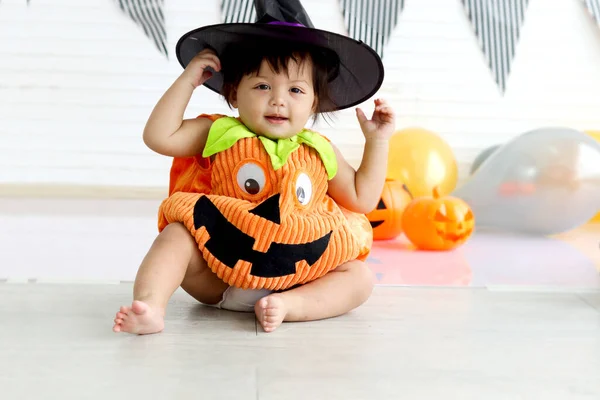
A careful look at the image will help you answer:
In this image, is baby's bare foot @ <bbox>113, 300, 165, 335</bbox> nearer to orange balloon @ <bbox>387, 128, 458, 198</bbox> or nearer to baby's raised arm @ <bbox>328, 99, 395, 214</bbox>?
baby's raised arm @ <bbox>328, 99, 395, 214</bbox>

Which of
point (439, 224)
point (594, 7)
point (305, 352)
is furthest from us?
point (594, 7)

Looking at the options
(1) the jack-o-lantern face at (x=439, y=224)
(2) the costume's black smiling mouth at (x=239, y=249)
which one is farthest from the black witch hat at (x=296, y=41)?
(1) the jack-o-lantern face at (x=439, y=224)

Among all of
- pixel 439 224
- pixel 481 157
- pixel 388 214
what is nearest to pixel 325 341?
pixel 439 224

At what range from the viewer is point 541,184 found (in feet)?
7.84

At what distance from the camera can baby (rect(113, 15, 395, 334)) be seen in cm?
129

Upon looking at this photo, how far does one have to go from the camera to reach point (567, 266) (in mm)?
1969

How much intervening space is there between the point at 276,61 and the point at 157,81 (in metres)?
2.05

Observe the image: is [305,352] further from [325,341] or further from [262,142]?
[262,142]

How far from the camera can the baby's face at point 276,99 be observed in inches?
52.6

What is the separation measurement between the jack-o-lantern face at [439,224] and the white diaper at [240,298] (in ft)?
3.04

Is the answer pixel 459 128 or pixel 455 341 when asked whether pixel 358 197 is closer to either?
pixel 455 341

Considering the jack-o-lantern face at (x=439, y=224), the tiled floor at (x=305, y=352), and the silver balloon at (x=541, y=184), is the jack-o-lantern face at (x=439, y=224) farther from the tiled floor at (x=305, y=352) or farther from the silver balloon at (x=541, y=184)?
the tiled floor at (x=305, y=352)

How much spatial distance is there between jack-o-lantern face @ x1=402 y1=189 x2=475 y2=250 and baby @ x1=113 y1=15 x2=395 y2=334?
2.68ft

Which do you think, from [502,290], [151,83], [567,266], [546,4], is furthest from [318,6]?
[502,290]
